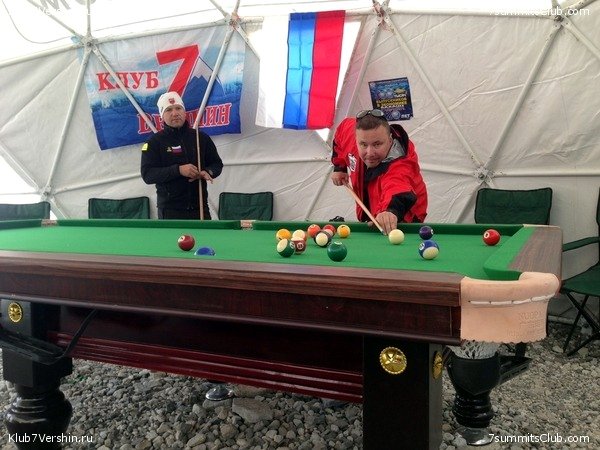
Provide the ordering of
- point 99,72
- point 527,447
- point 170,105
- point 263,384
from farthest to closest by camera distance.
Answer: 1. point 99,72
2. point 170,105
3. point 527,447
4. point 263,384

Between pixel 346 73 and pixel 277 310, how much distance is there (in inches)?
178

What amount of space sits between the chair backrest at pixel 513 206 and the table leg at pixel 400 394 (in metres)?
3.59

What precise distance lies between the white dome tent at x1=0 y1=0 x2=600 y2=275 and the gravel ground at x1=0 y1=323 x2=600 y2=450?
1.99m

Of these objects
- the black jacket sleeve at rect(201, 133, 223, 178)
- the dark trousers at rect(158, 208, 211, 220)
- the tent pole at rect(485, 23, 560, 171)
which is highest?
the tent pole at rect(485, 23, 560, 171)

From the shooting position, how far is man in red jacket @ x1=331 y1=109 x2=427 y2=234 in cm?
315

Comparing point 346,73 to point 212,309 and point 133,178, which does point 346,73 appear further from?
point 212,309

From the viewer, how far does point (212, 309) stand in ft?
5.00

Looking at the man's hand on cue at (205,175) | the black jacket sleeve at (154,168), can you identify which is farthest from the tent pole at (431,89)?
the black jacket sleeve at (154,168)

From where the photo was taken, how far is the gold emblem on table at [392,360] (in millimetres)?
1379

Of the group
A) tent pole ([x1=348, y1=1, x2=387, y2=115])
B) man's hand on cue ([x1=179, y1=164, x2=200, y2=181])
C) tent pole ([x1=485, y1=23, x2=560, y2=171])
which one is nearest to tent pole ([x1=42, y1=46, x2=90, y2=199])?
man's hand on cue ([x1=179, y1=164, x2=200, y2=181])

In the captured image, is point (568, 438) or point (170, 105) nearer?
point (568, 438)

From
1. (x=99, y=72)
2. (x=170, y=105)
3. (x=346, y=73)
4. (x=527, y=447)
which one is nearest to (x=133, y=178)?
(x=99, y=72)

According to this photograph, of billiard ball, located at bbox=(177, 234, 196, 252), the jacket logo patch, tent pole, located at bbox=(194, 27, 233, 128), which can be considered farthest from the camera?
tent pole, located at bbox=(194, 27, 233, 128)

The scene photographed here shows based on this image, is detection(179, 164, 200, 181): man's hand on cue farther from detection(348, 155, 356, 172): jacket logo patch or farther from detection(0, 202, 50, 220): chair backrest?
detection(0, 202, 50, 220): chair backrest
